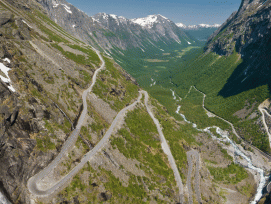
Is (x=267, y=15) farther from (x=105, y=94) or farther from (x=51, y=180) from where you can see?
(x=51, y=180)

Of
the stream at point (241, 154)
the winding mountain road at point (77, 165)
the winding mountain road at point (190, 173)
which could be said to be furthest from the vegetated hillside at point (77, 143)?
the stream at point (241, 154)

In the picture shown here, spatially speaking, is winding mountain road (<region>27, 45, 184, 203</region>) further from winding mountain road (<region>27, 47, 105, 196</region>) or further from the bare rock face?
the bare rock face

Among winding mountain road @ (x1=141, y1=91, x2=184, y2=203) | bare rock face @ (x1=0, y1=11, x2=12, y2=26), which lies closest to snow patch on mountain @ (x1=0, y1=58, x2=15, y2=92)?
bare rock face @ (x1=0, y1=11, x2=12, y2=26)

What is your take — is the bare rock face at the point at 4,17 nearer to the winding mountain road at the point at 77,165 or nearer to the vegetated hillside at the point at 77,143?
the vegetated hillside at the point at 77,143

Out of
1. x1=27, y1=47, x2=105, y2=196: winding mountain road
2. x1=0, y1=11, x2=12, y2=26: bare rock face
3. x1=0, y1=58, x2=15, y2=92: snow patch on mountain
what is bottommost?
x1=27, y1=47, x2=105, y2=196: winding mountain road

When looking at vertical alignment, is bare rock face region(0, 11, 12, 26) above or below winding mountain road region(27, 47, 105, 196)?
above

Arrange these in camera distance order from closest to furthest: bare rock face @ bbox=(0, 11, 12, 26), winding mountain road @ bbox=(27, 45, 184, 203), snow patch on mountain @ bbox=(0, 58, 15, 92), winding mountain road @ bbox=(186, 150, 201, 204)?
winding mountain road @ bbox=(27, 45, 184, 203), snow patch on mountain @ bbox=(0, 58, 15, 92), winding mountain road @ bbox=(186, 150, 201, 204), bare rock face @ bbox=(0, 11, 12, 26)

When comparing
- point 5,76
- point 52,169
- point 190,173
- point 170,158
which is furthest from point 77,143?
point 190,173

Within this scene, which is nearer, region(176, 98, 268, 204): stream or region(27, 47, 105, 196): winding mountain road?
region(27, 47, 105, 196): winding mountain road

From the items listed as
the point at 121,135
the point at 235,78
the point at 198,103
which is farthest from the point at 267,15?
the point at 121,135
